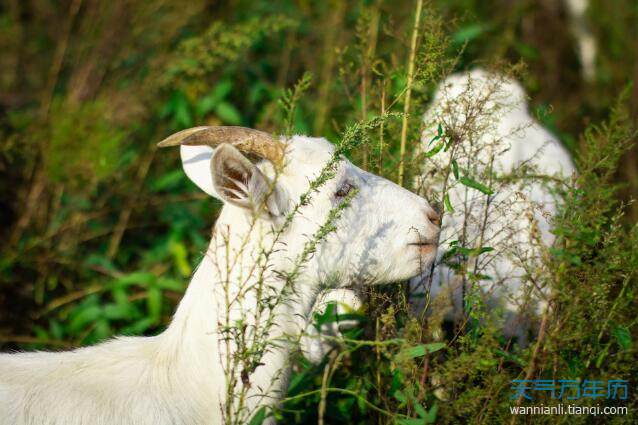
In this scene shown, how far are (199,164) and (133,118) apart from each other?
2.42 metres

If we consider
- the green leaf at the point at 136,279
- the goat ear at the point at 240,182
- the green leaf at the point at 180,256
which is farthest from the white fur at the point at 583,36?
the goat ear at the point at 240,182

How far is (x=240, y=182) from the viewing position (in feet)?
8.82

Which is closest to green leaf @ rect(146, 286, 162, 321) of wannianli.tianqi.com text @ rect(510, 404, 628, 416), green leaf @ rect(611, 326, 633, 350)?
wannianli.tianqi.com text @ rect(510, 404, 628, 416)

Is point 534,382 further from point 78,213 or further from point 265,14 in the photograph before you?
point 265,14

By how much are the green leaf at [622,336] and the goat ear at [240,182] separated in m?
1.31

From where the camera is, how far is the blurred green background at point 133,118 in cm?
462

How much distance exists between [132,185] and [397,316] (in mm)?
2512

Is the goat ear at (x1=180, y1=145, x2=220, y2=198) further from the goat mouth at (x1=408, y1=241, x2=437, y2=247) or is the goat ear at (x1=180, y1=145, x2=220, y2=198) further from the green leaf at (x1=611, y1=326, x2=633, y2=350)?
the green leaf at (x1=611, y1=326, x2=633, y2=350)

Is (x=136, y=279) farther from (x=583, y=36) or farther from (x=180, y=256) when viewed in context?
(x=583, y=36)

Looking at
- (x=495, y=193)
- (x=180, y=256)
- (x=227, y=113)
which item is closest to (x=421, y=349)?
(x=495, y=193)

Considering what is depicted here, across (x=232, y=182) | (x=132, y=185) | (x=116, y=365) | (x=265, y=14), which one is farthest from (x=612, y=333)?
(x=265, y=14)

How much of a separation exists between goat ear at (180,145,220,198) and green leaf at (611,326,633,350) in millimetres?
1586

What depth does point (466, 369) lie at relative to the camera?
2.80 metres

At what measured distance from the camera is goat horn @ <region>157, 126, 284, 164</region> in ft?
8.90
